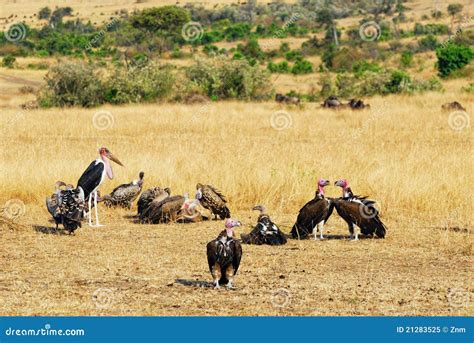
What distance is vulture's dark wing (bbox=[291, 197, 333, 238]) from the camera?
430 inches

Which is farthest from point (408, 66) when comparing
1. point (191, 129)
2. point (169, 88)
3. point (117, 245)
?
point (117, 245)

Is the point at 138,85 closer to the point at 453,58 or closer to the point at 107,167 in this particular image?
the point at 453,58

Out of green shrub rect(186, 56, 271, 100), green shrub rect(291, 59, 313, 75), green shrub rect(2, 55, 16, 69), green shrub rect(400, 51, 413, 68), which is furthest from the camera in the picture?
green shrub rect(2, 55, 16, 69)

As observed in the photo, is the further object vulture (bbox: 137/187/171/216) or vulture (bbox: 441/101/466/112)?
vulture (bbox: 441/101/466/112)

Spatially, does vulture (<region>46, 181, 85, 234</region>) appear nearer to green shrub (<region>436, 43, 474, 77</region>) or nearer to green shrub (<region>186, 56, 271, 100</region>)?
green shrub (<region>186, 56, 271, 100</region>)

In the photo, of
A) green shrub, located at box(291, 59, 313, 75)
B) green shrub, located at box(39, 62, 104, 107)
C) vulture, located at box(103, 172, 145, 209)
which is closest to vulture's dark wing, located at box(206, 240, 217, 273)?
vulture, located at box(103, 172, 145, 209)

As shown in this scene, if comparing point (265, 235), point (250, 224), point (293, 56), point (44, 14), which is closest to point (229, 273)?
point (265, 235)

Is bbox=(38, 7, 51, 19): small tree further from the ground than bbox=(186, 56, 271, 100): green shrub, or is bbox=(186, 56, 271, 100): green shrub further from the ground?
bbox=(38, 7, 51, 19): small tree

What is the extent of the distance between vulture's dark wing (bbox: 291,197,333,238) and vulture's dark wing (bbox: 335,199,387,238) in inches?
5.7

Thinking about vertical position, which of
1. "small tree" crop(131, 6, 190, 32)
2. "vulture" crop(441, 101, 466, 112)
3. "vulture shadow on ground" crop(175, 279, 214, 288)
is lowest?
"vulture shadow on ground" crop(175, 279, 214, 288)

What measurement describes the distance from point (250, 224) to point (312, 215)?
1.60 meters

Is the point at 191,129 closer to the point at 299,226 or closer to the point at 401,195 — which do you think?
the point at 401,195

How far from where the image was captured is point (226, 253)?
8000 mm

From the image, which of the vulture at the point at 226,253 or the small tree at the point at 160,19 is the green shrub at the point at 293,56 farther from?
the vulture at the point at 226,253
